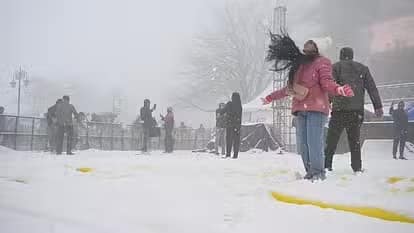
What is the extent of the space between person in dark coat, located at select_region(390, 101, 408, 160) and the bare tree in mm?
10510

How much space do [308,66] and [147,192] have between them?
85 cm

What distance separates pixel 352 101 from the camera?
2062 mm

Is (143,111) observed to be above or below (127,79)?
below

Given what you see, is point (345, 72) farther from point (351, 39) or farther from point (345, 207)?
point (345, 207)

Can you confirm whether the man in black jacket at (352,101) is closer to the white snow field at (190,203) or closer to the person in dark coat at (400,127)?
the white snow field at (190,203)

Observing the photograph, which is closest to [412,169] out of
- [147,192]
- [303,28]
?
[147,192]

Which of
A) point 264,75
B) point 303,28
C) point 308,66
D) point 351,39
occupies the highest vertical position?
point 264,75

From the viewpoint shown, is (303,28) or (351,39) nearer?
(351,39)

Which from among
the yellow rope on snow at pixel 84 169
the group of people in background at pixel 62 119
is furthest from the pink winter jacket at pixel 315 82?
the group of people in background at pixel 62 119

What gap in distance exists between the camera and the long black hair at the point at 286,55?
72.5 inches

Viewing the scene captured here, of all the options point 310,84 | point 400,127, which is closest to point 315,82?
point 310,84

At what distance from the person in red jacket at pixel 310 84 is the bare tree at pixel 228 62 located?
42.7ft

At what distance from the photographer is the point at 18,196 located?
1.35 metres

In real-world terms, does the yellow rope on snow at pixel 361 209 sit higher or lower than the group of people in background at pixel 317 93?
lower
